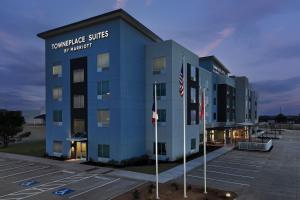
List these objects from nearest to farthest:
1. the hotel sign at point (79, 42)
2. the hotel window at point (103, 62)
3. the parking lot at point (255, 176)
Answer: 1. the parking lot at point (255, 176)
2. the hotel window at point (103, 62)
3. the hotel sign at point (79, 42)

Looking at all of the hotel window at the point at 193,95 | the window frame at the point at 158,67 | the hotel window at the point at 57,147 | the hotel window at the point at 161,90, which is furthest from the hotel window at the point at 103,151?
the hotel window at the point at 193,95

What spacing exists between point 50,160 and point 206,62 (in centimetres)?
4378

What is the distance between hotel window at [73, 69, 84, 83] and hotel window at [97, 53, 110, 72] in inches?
124

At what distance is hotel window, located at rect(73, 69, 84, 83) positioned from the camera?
33.1 metres

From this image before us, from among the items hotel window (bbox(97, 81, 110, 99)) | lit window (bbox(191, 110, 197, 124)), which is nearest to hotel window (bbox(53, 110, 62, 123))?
hotel window (bbox(97, 81, 110, 99))

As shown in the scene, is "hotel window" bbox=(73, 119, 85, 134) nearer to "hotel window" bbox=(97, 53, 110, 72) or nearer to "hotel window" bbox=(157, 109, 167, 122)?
"hotel window" bbox=(97, 53, 110, 72)

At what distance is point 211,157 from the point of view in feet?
111

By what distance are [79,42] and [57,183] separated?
19372 mm

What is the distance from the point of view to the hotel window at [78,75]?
33106mm

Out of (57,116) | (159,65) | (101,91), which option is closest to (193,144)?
(159,65)

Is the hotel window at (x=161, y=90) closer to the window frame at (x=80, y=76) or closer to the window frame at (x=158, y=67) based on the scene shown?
the window frame at (x=158, y=67)

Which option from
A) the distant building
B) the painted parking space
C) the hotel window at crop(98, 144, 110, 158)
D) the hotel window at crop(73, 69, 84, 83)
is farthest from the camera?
the hotel window at crop(73, 69, 84, 83)

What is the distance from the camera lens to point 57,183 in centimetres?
2144

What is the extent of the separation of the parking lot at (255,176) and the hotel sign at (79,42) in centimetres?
2039
